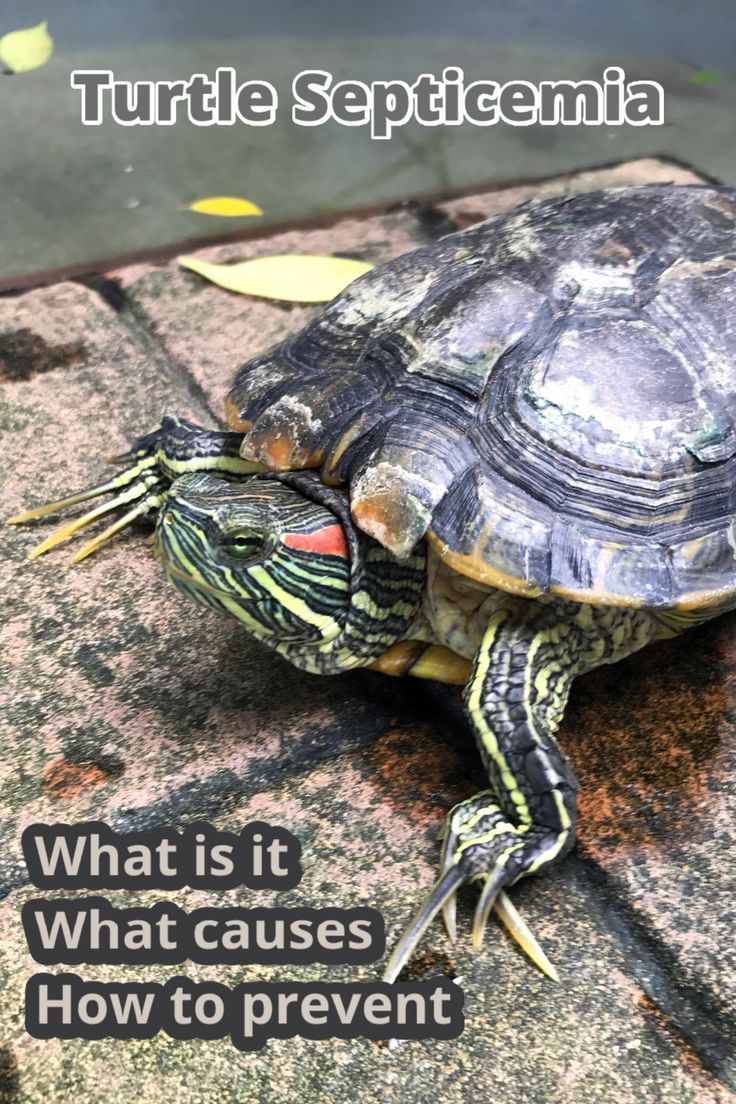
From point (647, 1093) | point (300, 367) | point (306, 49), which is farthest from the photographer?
point (306, 49)

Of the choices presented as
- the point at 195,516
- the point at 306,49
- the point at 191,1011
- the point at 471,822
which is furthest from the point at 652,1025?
the point at 306,49

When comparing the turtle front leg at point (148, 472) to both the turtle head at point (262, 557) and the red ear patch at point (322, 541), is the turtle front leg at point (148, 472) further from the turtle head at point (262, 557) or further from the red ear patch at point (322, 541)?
the red ear patch at point (322, 541)

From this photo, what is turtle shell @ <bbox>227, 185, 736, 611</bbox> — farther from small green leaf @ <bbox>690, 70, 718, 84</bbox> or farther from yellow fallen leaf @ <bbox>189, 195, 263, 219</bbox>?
small green leaf @ <bbox>690, 70, 718, 84</bbox>

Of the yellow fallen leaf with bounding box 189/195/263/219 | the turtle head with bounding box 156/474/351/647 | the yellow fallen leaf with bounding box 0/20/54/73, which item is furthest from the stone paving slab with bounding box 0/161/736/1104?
the yellow fallen leaf with bounding box 0/20/54/73

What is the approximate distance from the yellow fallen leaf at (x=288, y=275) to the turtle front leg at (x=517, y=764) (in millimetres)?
1756

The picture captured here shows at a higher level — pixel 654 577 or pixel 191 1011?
pixel 654 577

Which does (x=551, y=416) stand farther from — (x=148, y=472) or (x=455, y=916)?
(x=148, y=472)

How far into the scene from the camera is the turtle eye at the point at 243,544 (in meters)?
1.87

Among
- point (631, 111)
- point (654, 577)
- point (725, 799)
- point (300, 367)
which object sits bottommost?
point (725, 799)

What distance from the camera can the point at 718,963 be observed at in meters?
1.67

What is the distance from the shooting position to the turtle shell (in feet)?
6.07

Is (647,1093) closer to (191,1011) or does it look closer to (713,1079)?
(713,1079)

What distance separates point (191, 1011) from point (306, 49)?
4.86m

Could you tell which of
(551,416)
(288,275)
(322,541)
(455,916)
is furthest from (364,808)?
(288,275)
